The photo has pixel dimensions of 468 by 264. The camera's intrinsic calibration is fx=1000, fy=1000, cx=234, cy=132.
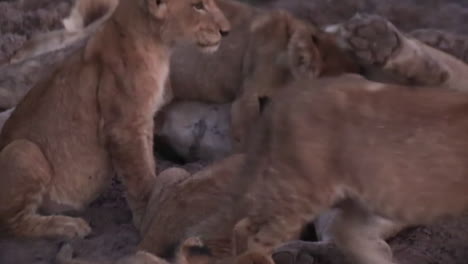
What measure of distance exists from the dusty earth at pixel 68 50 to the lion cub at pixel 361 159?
46cm

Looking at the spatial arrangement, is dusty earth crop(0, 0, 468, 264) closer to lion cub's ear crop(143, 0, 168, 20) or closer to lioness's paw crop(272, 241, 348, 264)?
lioness's paw crop(272, 241, 348, 264)

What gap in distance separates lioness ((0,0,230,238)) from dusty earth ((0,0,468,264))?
98 millimetres

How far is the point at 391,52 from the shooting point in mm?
3490

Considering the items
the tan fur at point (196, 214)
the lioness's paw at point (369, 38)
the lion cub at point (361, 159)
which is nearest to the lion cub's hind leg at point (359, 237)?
the lion cub at point (361, 159)

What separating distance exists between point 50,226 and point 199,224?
0.70 m

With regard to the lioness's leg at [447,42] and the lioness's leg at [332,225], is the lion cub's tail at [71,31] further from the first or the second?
the lioness's leg at [332,225]

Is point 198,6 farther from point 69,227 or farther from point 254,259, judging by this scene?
point 254,259

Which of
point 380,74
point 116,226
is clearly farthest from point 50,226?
point 380,74

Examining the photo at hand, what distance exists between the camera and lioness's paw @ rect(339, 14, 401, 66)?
341 centimetres

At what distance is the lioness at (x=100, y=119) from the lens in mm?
3520

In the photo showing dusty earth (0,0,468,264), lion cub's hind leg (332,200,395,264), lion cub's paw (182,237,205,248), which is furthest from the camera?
dusty earth (0,0,468,264)

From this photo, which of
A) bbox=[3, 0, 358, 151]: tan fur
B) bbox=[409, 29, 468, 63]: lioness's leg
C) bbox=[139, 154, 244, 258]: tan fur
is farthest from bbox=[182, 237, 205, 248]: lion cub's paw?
bbox=[409, 29, 468, 63]: lioness's leg

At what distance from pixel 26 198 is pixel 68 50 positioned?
4.51ft

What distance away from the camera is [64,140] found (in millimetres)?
3617
